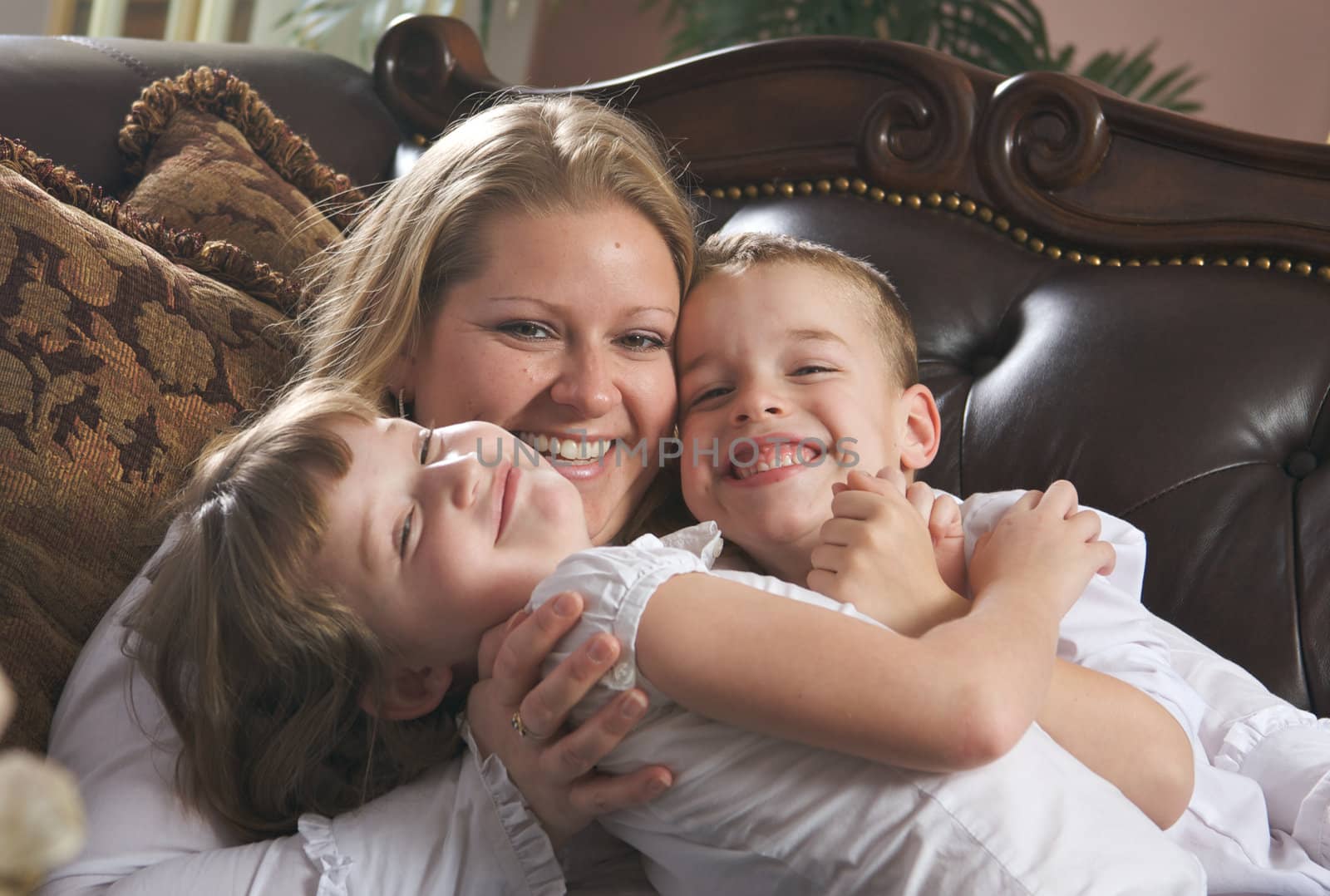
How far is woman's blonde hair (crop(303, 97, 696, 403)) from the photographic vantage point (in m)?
1.29

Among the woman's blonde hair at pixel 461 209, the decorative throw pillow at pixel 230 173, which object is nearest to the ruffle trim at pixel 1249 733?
the woman's blonde hair at pixel 461 209

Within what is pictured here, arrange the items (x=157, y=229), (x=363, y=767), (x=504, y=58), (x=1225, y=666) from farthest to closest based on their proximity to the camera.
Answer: (x=504, y=58) < (x=157, y=229) < (x=1225, y=666) < (x=363, y=767)

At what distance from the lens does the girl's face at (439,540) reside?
3.13ft

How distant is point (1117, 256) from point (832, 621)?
93 cm

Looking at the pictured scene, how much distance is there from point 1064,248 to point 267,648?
3.76 ft

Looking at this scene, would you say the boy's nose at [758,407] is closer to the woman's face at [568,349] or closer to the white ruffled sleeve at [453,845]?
the woman's face at [568,349]

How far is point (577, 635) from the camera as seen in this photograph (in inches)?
33.6

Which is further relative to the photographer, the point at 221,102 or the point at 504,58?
the point at 504,58

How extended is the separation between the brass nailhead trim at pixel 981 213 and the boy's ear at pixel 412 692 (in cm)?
97

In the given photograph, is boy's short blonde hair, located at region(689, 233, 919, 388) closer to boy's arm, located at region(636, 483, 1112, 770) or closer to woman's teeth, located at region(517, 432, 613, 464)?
woman's teeth, located at region(517, 432, 613, 464)

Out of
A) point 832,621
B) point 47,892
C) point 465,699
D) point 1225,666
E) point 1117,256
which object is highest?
point 1117,256

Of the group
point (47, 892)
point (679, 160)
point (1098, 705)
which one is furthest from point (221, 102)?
point (1098, 705)

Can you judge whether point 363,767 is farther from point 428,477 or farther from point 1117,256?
point 1117,256

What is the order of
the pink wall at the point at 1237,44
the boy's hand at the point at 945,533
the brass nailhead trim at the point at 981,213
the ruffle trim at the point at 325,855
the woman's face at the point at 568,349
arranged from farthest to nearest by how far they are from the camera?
the pink wall at the point at 1237,44, the brass nailhead trim at the point at 981,213, the woman's face at the point at 568,349, the boy's hand at the point at 945,533, the ruffle trim at the point at 325,855
